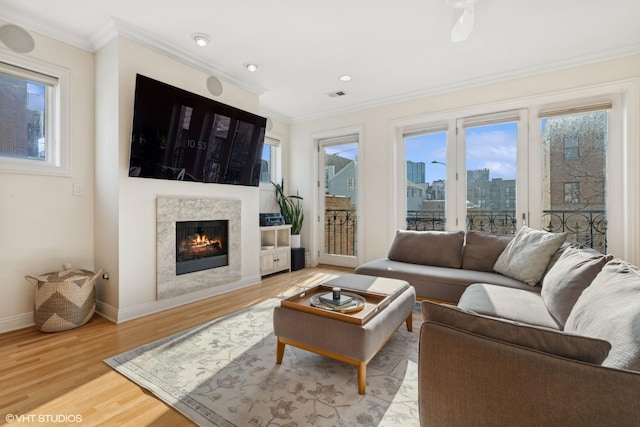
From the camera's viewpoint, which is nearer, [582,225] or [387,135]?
[582,225]

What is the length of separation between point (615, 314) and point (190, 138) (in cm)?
350

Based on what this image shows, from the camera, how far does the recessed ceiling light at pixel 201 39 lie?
2939 millimetres

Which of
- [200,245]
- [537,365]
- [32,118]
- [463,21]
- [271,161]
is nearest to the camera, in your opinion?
[537,365]

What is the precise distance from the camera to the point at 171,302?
10.7 ft

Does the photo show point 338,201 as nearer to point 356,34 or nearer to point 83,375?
point 356,34

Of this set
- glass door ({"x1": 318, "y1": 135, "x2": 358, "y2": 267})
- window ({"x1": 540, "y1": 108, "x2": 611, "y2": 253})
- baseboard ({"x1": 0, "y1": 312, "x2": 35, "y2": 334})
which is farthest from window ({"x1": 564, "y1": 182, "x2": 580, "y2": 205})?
baseboard ({"x1": 0, "y1": 312, "x2": 35, "y2": 334})

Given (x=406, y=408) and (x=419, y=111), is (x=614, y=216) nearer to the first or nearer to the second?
(x=419, y=111)

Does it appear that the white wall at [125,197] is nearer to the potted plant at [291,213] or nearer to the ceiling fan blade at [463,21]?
the potted plant at [291,213]

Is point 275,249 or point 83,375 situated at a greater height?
point 275,249

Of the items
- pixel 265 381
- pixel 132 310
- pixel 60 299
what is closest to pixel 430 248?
pixel 265 381

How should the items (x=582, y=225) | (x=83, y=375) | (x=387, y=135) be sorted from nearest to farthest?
(x=83, y=375) → (x=582, y=225) → (x=387, y=135)

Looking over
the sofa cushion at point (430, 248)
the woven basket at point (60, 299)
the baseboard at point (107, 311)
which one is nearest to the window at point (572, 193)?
the sofa cushion at point (430, 248)

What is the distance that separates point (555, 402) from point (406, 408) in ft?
3.22

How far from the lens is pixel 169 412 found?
5.28ft
